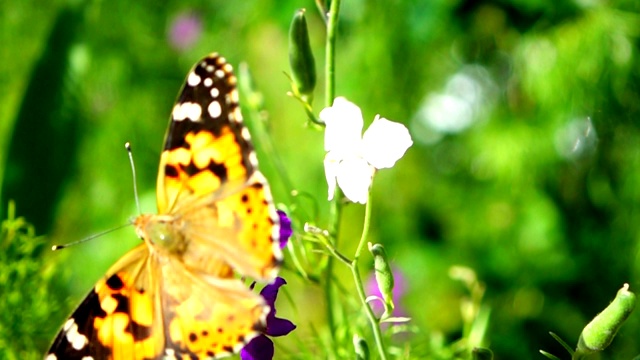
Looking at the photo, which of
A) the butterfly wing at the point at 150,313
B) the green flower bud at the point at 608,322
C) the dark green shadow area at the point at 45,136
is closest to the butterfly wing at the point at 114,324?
the butterfly wing at the point at 150,313

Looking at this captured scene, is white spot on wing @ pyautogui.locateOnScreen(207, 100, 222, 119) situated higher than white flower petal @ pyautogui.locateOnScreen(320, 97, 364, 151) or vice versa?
white spot on wing @ pyautogui.locateOnScreen(207, 100, 222, 119)

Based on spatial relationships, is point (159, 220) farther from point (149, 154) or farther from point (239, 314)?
point (149, 154)

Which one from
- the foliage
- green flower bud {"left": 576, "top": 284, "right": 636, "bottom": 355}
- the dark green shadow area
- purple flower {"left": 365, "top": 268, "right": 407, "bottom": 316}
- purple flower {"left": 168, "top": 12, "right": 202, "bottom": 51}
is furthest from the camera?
purple flower {"left": 168, "top": 12, "right": 202, "bottom": 51}

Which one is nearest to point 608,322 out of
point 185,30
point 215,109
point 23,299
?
point 215,109

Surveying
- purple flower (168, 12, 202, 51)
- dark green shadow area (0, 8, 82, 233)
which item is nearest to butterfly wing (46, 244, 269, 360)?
dark green shadow area (0, 8, 82, 233)

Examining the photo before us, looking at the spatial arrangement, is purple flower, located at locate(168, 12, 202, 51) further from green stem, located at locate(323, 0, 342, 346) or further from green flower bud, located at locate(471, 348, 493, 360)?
green flower bud, located at locate(471, 348, 493, 360)

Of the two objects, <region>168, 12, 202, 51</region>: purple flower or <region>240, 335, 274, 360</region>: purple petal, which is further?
<region>168, 12, 202, 51</region>: purple flower
